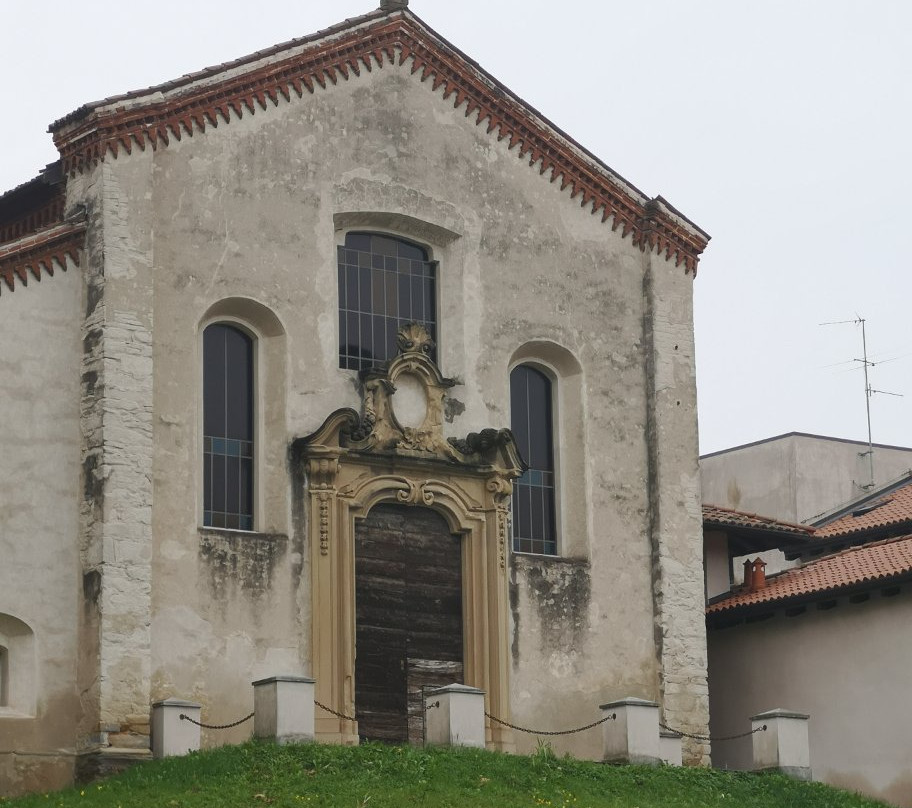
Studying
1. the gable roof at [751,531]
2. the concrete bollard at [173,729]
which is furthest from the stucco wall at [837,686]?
the concrete bollard at [173,729]

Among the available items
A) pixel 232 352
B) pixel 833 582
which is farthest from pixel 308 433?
pixel 833 582

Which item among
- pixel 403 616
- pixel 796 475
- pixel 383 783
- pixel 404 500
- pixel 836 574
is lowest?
pixel 383 783

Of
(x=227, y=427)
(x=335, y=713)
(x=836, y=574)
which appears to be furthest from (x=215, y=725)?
(x=836, y=574)

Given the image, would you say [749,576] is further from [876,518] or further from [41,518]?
[41,518]

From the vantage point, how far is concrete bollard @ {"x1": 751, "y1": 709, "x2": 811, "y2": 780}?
3062 centimetres

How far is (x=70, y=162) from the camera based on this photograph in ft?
99.5

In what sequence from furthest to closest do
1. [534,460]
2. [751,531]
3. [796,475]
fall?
[796,475]
[751,531]
[534,460]

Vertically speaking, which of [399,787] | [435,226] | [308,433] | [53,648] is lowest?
[399,787]

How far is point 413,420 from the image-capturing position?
3188cm

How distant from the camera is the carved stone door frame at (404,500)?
30.3m

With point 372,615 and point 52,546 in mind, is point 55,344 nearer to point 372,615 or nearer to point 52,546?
point 52,546

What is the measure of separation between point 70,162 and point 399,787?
10762 millimetres

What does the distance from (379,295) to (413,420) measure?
216 centimetres

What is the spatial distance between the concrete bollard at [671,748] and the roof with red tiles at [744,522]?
19.5ft
